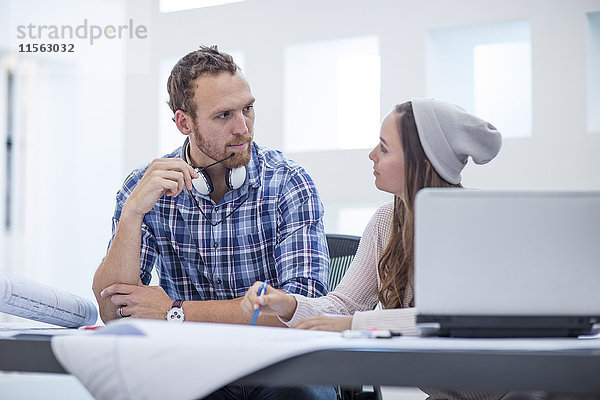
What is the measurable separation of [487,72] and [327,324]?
2230mm

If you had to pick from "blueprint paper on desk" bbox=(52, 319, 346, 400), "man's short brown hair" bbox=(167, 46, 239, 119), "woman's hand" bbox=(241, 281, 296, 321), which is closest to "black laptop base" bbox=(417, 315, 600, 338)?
"blueprint paper on desk" bbox=(52, 319, 346, 400)

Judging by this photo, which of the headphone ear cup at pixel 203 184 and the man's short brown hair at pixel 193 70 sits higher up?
the man's short brown hair at pixel 193 70

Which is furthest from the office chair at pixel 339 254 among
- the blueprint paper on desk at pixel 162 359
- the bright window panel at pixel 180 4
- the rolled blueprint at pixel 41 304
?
the bright window panel at pixel 180 4

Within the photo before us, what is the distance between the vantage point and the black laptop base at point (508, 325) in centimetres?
85

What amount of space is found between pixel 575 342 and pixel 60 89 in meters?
4.03

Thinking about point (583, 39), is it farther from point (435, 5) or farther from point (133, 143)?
point (133, 143)

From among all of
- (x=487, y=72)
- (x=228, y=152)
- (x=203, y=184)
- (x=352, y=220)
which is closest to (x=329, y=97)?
(x=352, y=220)

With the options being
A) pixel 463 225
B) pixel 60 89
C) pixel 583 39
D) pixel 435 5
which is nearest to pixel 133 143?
pixel 60 89

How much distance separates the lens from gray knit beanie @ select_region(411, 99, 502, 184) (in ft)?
4.61

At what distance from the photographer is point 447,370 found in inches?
28.3

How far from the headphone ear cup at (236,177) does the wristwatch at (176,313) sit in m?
0.41

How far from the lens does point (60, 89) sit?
434cm

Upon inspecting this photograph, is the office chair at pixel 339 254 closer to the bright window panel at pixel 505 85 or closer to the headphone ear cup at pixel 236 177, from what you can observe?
the headphone ear cup at pixel 236 177

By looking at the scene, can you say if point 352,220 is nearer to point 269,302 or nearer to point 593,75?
point 593,75
